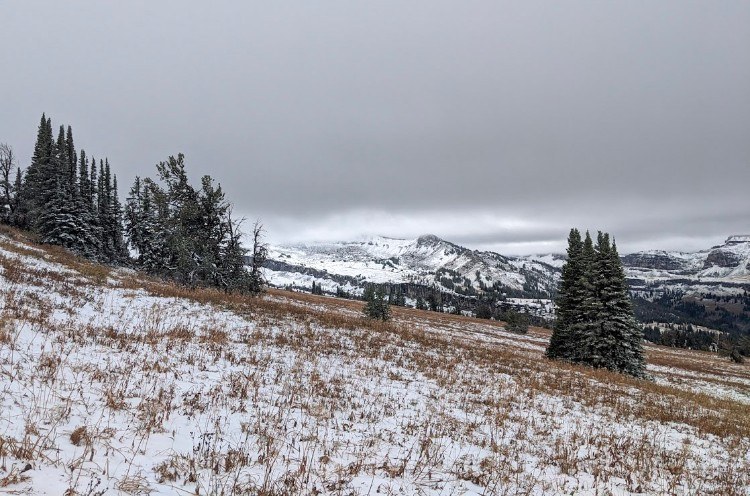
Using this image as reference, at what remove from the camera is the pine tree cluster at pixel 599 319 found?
1102 inches

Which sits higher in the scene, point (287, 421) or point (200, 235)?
point (200, 235)

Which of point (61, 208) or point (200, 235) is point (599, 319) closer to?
point (200, 235)

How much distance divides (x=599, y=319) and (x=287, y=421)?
29.1m

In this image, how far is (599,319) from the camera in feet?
95.0

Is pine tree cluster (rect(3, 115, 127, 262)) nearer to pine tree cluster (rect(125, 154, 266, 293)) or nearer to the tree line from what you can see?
the tree line

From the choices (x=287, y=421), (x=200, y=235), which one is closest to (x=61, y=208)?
(x=200, y=235)

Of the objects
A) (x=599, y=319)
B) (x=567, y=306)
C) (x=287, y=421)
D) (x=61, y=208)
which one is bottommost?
(x=287, y=421)

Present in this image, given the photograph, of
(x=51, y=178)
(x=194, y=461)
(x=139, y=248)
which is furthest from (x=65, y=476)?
(x=139, y=248)

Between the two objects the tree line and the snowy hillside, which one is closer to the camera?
the snowy hillside

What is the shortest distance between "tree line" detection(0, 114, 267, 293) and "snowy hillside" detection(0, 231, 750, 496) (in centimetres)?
1883

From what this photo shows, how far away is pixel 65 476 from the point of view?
13.0ft

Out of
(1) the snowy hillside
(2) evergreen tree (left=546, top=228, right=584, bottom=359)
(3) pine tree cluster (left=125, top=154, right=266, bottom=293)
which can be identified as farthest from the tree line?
(2) evergreen tree (left=546, top=228, right=584, bottom=359)

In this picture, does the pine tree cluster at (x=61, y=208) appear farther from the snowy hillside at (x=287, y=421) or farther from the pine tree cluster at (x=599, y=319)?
the pine tree cluster at (x=599, y=319)

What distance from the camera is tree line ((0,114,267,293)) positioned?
33312mm
